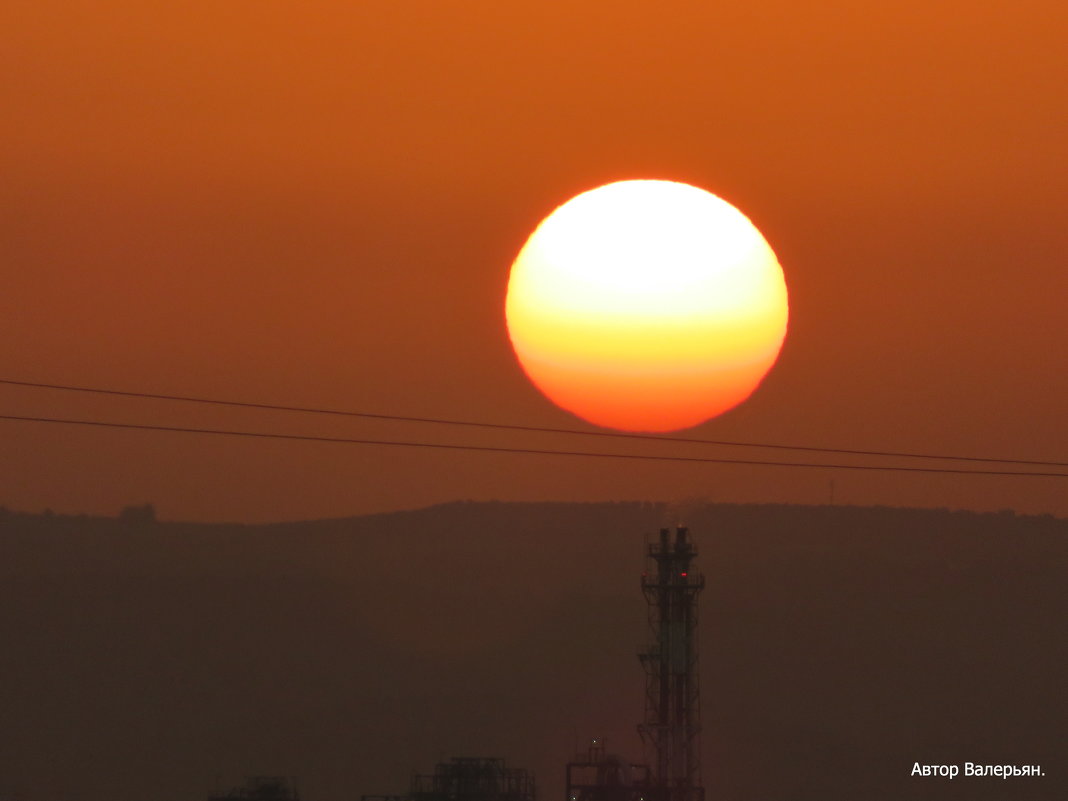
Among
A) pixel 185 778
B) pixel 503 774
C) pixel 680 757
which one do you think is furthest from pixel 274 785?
pixel 185 778

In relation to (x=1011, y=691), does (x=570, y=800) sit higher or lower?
lower

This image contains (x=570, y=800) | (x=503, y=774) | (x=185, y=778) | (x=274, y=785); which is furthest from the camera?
(x=185, y=778)

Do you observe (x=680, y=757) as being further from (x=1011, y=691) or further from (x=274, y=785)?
(x=1011, y=691)

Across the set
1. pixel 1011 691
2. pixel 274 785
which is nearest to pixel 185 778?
Answer: pixel 274 785

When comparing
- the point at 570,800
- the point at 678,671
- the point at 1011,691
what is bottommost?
the point at 570,800

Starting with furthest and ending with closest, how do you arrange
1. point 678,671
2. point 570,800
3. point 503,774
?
point 503,774
point 570,800
point 678,671

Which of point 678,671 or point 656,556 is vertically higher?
point 656,556

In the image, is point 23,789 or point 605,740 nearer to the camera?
point 605,740

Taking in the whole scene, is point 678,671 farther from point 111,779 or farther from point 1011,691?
point 1011,691

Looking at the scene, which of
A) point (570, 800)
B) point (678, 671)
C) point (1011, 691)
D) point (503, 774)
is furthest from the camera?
point (1011, 691)
